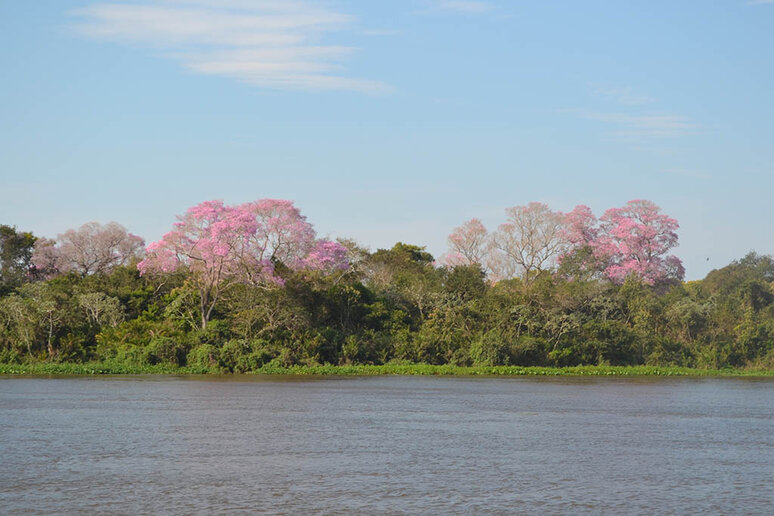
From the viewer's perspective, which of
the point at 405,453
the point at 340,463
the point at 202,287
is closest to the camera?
the point at 340,463

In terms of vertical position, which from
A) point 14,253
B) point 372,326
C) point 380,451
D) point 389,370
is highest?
point 14,253

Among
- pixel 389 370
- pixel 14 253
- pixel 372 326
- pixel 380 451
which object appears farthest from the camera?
pixel 14 253

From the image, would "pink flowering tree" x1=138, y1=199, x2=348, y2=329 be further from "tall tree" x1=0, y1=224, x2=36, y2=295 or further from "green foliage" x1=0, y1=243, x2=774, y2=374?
"tall tree" x1=0, y1=224, x2=36, y2=295

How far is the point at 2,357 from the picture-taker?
42500 millimetres

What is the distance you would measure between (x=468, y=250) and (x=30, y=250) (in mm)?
30392

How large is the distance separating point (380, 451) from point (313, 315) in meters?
27.7

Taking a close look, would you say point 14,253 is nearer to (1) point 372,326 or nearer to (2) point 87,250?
(2) point 87,250

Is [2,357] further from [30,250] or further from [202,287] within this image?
[30,250]

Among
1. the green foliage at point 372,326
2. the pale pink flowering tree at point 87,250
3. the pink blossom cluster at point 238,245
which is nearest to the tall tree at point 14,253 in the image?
the pale pink flowering tree at point 87,250

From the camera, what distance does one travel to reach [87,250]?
63.1 metres

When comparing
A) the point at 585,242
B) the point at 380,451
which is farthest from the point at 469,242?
the point at 380,451

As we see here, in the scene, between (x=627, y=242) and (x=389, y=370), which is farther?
(x=627, y=242)

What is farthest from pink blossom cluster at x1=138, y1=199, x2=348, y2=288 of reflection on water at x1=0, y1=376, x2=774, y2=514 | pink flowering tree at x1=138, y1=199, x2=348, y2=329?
reflection on water at x1=0, y1=376, x2=774, y2=514

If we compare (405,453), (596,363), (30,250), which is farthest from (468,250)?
(405,453)
